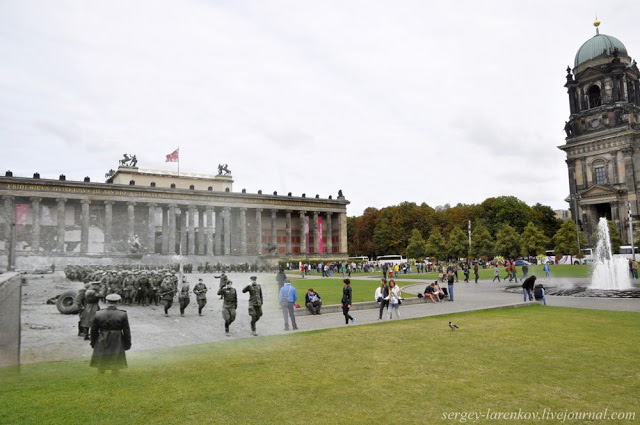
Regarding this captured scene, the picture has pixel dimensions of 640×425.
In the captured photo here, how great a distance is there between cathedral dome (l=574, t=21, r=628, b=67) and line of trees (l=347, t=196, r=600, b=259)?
35429 millimetres

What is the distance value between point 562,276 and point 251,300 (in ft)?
142

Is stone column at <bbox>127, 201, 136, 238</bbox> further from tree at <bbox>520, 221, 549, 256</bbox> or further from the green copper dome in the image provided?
the green copper dome

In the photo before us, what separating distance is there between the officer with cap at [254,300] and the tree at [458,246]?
7905 centimetres

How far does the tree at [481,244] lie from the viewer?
83.2 m

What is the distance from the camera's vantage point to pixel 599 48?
284ft

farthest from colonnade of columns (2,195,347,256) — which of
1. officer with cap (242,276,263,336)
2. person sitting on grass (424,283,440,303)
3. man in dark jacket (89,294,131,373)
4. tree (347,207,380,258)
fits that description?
tree (347,207,380,258)

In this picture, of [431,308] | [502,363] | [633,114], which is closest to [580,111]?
[633,114]

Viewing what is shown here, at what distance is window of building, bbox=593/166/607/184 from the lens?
269ft

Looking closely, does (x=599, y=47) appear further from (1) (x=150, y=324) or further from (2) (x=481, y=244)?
(1) (x=150, y=324)

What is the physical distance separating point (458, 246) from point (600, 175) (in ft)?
96.8

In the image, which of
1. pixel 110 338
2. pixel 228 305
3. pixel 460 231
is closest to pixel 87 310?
pixel 110 338

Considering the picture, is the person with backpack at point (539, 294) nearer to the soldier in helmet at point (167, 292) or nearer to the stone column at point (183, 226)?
the stone column at point (183, 226)

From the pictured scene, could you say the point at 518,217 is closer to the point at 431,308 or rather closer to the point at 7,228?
the point at 431,308

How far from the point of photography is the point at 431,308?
24312mm
